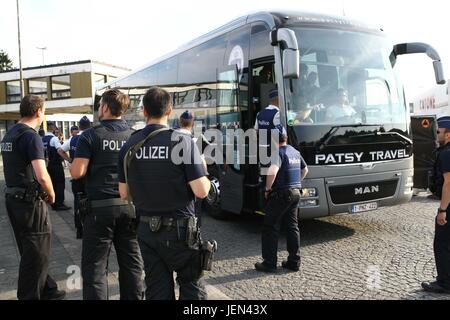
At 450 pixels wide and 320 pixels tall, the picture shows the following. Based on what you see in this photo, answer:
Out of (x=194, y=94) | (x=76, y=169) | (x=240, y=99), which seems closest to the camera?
(x=76, y=169)

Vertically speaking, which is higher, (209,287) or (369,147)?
(369,147)

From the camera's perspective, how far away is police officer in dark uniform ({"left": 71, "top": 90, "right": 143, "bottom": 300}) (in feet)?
11.0

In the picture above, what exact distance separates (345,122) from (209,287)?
296 centimetres

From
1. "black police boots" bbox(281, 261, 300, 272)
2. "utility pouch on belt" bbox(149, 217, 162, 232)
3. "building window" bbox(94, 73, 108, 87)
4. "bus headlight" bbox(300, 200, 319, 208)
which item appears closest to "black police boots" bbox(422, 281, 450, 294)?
"black police boots" bbox(281, 261, 300, 272)

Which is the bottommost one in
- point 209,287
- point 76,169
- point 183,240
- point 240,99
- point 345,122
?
point 209,287

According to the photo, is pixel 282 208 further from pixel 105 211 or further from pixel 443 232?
pixel 105 211

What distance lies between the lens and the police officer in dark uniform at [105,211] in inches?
132

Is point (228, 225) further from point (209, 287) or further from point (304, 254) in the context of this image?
point (209, 287)

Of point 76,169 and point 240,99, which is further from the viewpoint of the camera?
point 240,99

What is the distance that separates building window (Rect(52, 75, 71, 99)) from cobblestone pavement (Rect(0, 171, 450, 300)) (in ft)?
99.7

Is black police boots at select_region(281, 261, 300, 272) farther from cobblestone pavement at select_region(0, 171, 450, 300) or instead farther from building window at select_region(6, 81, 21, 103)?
building window at select_region(6, 81, 21, 103)

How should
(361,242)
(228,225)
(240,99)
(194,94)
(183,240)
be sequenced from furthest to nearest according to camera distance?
(194,94)
(228,225)
(240,99)
(361,242)
(183,240)

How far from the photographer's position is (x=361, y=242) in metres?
5.84
